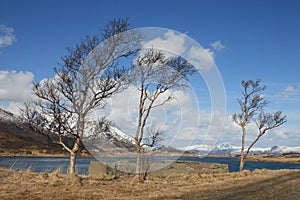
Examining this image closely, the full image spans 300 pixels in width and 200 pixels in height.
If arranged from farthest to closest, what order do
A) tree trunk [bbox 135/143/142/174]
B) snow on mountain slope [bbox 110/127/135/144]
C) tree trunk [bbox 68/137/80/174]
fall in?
tree trunk [bbox 135/143/142/174]
snow on mountain slope [bbox 110/127/135/144]
tree trunk [bbox 68/137/80/174]

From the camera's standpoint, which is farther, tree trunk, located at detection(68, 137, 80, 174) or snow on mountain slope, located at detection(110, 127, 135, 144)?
snow on mountain slope, located at detection(110, 127, 135, 144)

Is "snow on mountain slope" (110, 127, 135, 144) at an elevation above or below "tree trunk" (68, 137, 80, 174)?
above

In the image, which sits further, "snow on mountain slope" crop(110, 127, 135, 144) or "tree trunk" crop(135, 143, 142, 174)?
"tree trunk" crop(135, 143, 142, 174)

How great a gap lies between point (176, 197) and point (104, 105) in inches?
342

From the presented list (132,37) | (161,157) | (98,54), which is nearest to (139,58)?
(132,37)

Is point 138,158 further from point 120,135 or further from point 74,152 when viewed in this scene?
point 74,152

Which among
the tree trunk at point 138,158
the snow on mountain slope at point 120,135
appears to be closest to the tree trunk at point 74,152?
the snow on mountain slope at point 120,135

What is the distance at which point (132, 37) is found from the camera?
65.9ft

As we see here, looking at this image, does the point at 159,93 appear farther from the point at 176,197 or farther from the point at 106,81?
the point at 176,197

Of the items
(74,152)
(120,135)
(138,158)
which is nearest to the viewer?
(74,152)

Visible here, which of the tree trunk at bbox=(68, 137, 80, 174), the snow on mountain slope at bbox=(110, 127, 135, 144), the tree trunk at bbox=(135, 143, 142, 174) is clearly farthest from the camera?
the tree trunk at bbox=(135, 143, 142, 174)

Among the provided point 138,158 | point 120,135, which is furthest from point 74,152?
point 138,158

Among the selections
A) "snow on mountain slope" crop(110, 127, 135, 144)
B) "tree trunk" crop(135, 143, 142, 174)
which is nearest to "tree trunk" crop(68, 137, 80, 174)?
"snow on mountain slope" crop(110, 127, 135, 144)

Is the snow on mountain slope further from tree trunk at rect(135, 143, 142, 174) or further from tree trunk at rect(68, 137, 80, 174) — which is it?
tree trunk at rect(68, 137, 80, 174)
